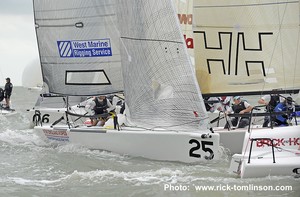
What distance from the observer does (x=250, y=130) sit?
1034 centimetres

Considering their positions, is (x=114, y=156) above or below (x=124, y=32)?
below

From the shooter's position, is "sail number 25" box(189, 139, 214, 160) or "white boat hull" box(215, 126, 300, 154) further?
"white boat hull" box(215, 126, 300, 154)

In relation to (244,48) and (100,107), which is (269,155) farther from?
(100,107)

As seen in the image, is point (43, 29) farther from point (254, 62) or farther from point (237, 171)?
point (237, 171)

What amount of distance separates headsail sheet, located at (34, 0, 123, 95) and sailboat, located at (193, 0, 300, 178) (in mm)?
2090

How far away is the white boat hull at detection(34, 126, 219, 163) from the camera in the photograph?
35.0 ft

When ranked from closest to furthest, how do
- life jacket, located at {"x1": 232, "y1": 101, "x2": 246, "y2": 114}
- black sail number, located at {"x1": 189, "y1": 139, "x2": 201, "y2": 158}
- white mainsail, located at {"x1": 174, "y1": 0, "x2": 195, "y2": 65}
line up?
black sail number, located at {"x1": 189, "y1": 139, "x2": 201, "y2": 158} < white mainsail, located at {"x1": 174, "y1": 0, "x2": 195, "y2": 65} < life jacket, located at {"x1": 232, "y1": 101, "x2": 246, "y2": 114}

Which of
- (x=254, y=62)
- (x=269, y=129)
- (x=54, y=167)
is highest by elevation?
(x=254, y=62)

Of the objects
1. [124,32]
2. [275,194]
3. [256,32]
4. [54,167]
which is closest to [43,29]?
[124,32]

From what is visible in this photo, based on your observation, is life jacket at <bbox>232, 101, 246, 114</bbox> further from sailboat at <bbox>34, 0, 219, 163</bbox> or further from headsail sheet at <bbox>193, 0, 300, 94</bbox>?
sailboat at <bbox>34, 0, 219, 163</bbox>

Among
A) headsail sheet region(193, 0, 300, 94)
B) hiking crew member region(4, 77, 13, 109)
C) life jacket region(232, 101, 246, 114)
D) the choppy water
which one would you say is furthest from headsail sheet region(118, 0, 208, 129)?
hiking crew member region(4, 77, 13, 109)

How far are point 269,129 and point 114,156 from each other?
315 centimetres

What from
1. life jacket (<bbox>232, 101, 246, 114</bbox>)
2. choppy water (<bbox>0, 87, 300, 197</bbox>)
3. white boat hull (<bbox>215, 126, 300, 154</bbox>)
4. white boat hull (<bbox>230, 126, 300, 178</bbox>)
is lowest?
choppy water (<bbox>0, 87, 300, 197</bbox>)

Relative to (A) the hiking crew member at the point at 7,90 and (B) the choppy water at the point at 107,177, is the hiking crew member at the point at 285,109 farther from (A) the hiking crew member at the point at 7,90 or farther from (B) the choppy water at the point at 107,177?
(A) the hiking crew member at the point at 7,90
